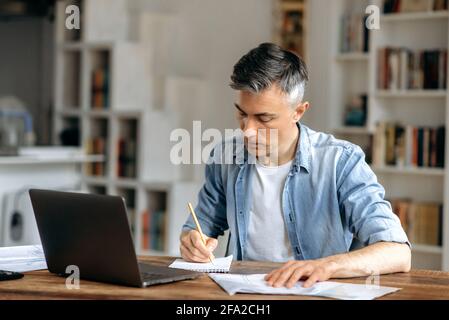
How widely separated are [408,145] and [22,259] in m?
2.74

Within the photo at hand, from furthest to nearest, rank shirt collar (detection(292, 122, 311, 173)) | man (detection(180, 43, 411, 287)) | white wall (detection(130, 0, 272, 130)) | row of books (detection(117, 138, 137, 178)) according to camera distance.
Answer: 1. row of books (detection(117, 138, 137, 178))
2. white wall (detection(130, 0, 272, 130))
3. shirt collar (detection(292, 122, 311, 173))
4. man (detection(180, 43, 411, 287))

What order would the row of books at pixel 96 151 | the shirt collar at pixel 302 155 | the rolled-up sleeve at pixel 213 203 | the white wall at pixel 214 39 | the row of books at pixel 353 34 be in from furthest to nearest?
the row of books at pixel 96 151, the white wall at pixel 214 39, the row of books at pixel 353 34, the rolled-up sleeve at pixel 213 203, the shirt collar at pixel 302 155

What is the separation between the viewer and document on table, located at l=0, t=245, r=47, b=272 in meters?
1.83

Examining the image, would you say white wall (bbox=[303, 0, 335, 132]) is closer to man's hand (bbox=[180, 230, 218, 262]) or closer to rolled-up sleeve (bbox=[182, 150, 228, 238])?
rolled-up sleeve (bbox=[182, 150, 228, 238])

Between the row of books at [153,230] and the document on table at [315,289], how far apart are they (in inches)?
122

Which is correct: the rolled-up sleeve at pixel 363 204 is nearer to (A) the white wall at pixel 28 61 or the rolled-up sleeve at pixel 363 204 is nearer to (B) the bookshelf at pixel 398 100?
(B) the bookshelf at pixel 398 100

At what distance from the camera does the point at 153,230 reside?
4793 mm

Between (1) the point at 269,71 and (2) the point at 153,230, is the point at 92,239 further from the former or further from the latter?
(2) the point at 153,230

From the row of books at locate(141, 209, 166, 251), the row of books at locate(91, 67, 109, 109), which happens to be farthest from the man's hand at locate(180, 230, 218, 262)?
the row of books at locate(91, 67, 109, 109)

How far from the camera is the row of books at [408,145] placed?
4.11 meters

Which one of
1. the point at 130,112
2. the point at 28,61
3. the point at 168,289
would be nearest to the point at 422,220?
the point at 130,112

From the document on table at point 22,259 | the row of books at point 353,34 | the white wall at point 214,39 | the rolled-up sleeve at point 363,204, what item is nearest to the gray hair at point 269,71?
the rolled-up sleeve at point 363,204
